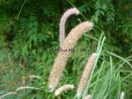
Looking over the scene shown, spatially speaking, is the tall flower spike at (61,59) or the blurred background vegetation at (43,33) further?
the blurred background vegetation at (43,33)

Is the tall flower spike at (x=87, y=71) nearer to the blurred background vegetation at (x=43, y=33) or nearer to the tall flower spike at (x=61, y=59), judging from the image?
the tall flower spike at (x=61, y=59)

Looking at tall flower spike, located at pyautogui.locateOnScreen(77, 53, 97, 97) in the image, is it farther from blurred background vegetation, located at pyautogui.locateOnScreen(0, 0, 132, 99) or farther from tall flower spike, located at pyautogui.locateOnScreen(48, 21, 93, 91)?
blurred background vegetation, located at pyautogui.locateOnScreen(0, 0, 132, 99)

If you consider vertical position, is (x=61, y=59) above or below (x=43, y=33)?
below

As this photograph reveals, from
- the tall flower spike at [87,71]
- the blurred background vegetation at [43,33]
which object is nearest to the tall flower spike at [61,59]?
the tall flower spike at [87,71]

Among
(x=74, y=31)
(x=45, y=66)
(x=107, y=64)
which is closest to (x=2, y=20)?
(x=45, y=66)

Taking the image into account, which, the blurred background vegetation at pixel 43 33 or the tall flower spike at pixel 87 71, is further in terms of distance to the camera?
the blurred background vegetation at pixel 43 33

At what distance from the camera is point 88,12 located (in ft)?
8.68

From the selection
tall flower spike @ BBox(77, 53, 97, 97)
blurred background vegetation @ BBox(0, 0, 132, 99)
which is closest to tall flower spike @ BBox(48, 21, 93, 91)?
tall flower spike @ BBox(77, 53, 97, 97)

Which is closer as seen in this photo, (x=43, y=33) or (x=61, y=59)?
(x=61, y=59)

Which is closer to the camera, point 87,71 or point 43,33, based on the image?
point 87,71

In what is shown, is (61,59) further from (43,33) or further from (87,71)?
(43,33)

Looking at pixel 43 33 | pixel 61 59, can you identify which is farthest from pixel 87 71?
pixel 43 33

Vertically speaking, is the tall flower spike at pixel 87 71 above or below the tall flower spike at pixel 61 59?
below

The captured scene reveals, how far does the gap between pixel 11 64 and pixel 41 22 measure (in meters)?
0.53
